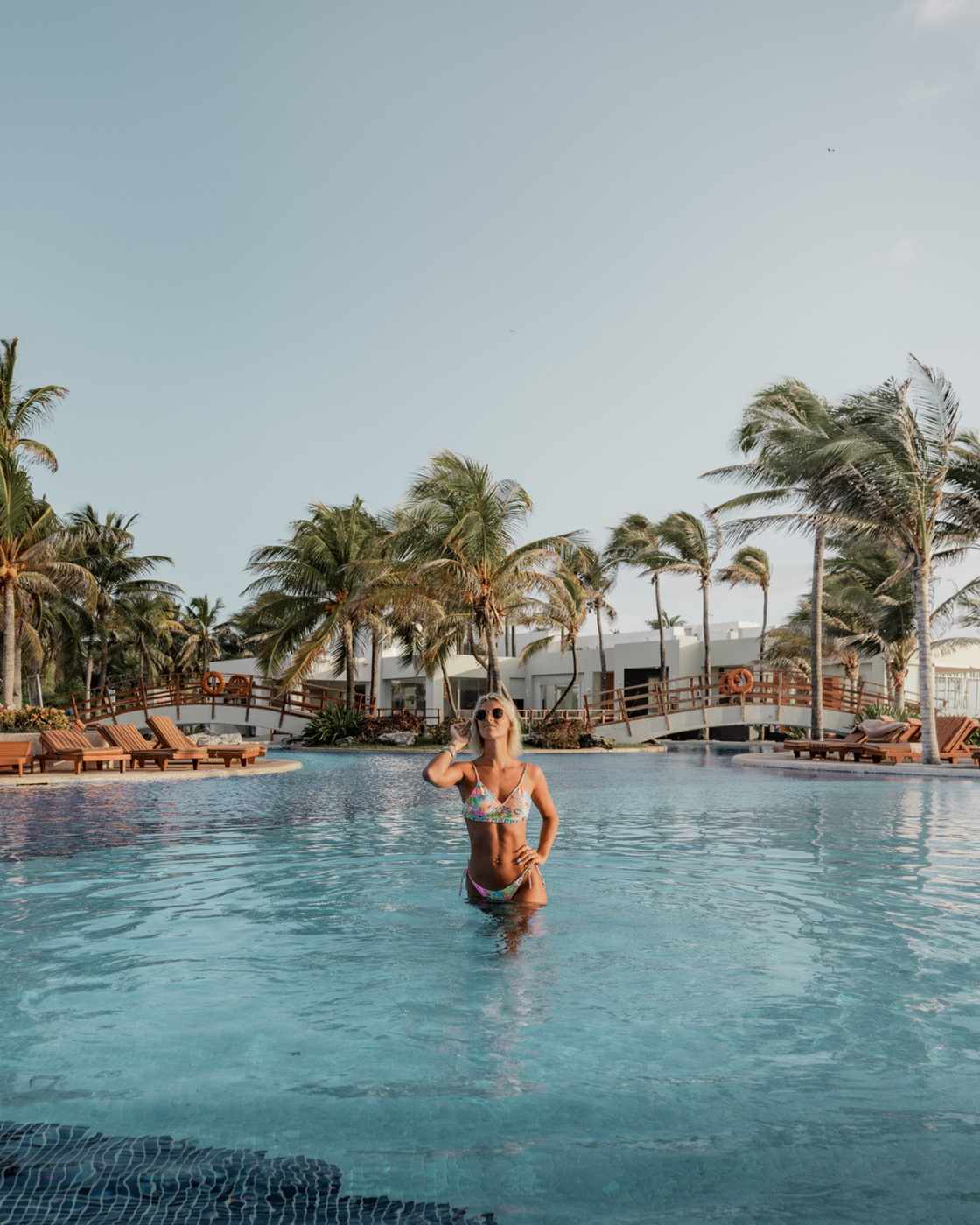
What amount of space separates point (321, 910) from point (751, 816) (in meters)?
7.35

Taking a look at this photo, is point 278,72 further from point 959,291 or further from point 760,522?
point 760,522

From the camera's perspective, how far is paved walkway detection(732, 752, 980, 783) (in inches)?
779

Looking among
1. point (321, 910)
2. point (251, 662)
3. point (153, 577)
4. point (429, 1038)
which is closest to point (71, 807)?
point (321, 910)

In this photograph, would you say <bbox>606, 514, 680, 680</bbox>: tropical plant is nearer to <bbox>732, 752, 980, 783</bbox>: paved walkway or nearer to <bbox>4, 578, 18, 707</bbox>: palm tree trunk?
<bbox>732, 752, 980, 783</bbox>: paved walkway

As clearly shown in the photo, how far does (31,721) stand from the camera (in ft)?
72.7

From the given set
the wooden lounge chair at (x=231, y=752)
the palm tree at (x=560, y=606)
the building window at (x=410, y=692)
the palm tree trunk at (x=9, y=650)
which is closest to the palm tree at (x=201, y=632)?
the building window at (x=410, y=692)

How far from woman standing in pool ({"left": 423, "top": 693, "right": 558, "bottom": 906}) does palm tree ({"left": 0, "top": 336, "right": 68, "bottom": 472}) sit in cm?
2782

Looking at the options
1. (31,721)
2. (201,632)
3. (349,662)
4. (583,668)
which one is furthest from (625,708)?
(201,632)

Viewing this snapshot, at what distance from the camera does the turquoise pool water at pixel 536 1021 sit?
10.8ft

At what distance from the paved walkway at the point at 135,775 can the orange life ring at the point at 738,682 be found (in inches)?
725

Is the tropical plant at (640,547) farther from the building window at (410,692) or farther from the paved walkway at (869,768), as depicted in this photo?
the paved walkway at (869,768)

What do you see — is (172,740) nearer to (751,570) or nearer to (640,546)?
(640,546)

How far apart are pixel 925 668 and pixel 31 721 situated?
1946 centimetres

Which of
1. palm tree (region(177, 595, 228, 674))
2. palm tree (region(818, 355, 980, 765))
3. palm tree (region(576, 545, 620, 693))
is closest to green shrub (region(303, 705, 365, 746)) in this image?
palm tree (region(576, 545, 620, 693))
